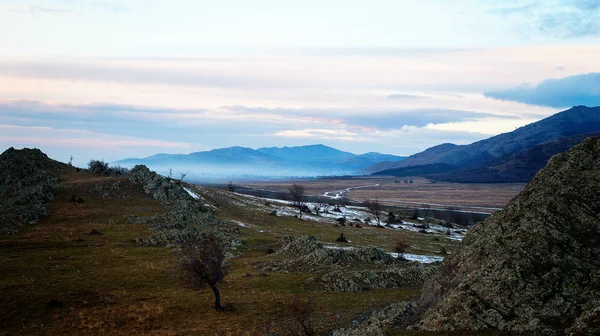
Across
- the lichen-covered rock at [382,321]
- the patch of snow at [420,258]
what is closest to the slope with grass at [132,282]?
the patch of snow at [420,258]

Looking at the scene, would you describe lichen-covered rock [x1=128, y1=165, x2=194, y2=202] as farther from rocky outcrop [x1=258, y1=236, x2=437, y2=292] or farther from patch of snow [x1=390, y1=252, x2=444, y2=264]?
patch of snow [x1=390, y1=252, x2=444, y2=264]

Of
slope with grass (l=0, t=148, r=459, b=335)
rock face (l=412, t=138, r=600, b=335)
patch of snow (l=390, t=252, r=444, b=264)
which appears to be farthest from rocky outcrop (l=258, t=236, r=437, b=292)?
rock face (l=412, t=138, r=600, b=335)

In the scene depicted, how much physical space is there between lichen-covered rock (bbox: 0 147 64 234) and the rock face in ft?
260

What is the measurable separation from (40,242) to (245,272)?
38523mm

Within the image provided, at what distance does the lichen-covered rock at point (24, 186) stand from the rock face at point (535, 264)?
79266 millimetres

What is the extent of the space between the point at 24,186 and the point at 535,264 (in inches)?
4445

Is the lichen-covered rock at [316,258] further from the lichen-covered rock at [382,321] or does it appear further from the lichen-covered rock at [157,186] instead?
the lichen-covered rock at [157,186]

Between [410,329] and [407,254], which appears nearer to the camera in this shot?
[410,329]

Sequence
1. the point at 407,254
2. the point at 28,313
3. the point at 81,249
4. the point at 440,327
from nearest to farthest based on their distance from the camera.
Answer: the point at 440,327, the point at 28,313, the point at 81,249, the point at 407,254

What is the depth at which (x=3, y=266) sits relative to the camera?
5594cm

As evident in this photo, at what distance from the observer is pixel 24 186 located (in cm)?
10181

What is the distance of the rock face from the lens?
2234 cm

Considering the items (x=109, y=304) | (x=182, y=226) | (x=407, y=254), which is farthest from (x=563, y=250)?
(x=182, y=226)

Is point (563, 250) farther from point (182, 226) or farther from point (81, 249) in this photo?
point (182, 226)
